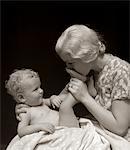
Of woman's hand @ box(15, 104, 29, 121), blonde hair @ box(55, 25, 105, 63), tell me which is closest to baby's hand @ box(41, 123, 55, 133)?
woman's hand @ box(15, 104, 29, 121)

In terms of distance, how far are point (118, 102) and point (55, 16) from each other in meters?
1.27

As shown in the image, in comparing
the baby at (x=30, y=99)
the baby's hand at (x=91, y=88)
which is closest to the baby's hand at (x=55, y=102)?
the baby at (x=30, y=99)

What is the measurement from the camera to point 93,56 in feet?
5.63

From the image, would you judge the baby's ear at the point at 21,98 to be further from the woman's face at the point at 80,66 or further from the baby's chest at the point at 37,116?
the woman's face at the point at 80,66

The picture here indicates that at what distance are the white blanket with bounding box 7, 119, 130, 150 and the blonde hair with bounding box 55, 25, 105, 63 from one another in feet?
0.74

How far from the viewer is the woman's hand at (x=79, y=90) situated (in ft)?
5.67

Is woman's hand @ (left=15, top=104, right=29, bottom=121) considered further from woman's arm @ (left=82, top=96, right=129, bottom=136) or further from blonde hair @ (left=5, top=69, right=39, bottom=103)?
woman's arm @ (left=82, top=96, right=129, bottom=136)

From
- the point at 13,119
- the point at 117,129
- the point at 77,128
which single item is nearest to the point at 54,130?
the point at 77,128

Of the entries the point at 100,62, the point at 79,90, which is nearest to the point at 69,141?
the point at 79,90

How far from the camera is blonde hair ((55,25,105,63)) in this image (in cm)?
169

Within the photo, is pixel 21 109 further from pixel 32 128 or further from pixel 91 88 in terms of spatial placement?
pixel 91 88

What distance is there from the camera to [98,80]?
1764mm

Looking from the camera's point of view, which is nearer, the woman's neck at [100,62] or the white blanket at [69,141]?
the white blanket at [69,141]

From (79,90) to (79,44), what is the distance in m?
0.15
